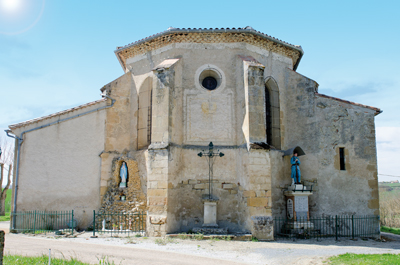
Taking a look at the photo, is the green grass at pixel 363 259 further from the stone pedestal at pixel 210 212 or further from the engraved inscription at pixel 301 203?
the stone pedestal at pixel 210 212

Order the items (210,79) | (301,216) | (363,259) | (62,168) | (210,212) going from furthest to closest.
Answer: (210,79) → (62,168) → (301,216) → (210,212) → (363,259)

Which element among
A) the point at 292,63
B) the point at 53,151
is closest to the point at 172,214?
the point at 53,151

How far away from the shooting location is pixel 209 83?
14.5 m

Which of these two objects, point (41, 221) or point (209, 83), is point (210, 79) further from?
point (41, 221)

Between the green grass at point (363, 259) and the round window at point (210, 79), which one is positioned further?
the round window at point (210, 79)

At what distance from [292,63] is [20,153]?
12.3 metres

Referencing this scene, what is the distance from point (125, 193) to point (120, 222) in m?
1.20

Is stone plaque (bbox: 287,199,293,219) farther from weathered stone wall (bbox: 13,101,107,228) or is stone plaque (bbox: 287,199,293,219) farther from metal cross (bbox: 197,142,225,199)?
weathered stone wall (bbox: 13,101,107,228)

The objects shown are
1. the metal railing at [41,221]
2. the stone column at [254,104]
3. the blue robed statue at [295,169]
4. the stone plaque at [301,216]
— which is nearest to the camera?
the stone column at [254,104]

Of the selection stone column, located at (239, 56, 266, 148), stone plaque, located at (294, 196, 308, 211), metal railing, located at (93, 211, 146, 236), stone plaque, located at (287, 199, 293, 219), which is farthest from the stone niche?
stone plaque, located at (294, 196, 308, 211)

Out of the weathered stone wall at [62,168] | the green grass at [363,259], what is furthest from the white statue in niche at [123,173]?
the green grass at [363,259]

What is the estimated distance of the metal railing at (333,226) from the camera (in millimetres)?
13508

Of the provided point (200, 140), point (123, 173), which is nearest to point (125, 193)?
point (123, 173)

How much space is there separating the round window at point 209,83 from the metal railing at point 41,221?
7.36 meters
